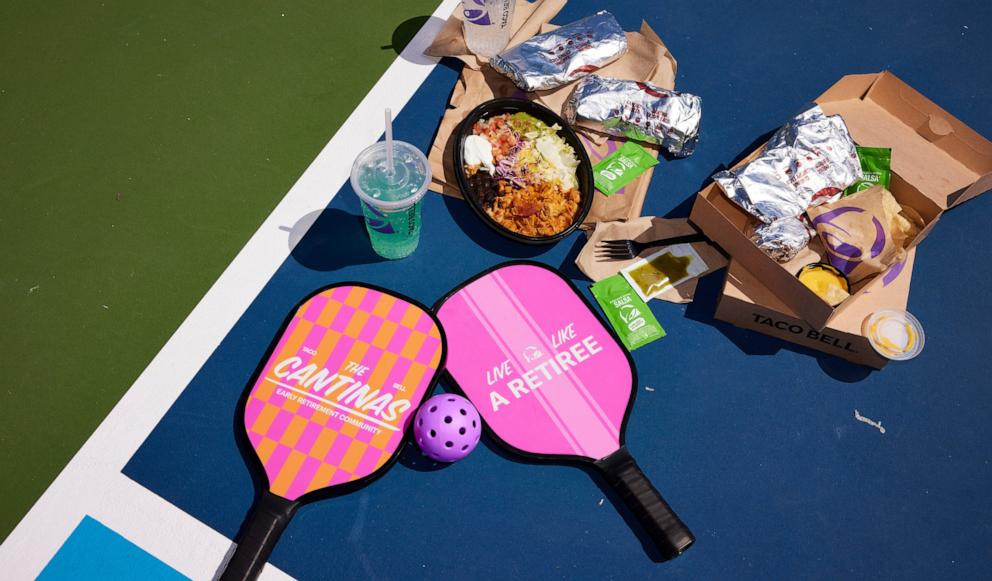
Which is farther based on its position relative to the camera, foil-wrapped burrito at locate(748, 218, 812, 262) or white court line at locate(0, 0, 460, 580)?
foil-wrapped burrito at locate(748, 218, 812, 262)

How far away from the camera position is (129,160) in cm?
282

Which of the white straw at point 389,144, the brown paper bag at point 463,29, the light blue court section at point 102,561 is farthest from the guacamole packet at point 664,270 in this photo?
the light blue court section at point 102,561

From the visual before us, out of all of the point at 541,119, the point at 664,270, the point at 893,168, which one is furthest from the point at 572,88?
the point at 893,168

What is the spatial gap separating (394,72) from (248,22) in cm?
69

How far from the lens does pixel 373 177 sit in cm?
236

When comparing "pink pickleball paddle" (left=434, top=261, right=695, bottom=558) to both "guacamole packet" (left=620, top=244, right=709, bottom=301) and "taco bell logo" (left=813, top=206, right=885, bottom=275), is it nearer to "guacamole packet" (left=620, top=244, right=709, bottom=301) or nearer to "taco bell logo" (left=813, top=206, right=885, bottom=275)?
"guacamole packet" (left=620, top=244, right=709, bottom=301)

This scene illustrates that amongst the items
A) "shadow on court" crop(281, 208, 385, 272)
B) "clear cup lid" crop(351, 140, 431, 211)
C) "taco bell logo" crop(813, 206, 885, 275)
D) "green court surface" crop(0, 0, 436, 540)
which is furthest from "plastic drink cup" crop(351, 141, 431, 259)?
"taco bell logo" crop(813, 206, 885, 275)

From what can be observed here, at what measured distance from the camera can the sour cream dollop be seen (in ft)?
8.81

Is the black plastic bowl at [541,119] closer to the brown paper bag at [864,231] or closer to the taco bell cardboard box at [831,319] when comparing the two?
the taco bell cardboard box at [831,319]

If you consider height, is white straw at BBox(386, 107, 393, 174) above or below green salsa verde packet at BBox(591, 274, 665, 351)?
above

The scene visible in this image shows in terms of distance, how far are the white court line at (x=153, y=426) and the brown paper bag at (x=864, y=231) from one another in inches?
68.7

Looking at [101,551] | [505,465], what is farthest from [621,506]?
[101,551]

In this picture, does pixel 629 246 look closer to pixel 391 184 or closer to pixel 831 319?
pixel 831 319

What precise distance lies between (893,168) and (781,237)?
2.51 feet
